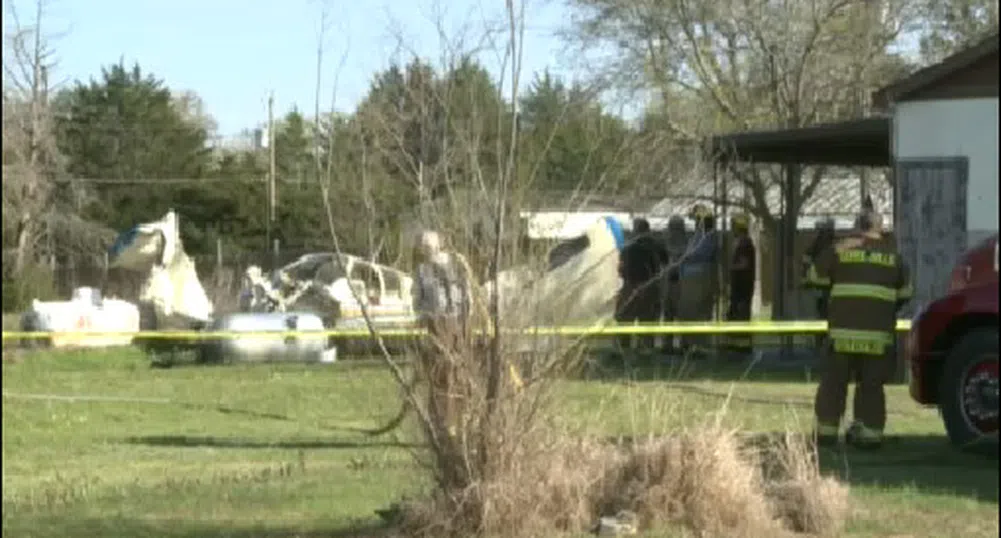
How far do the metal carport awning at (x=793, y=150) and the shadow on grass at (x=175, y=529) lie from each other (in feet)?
42.5

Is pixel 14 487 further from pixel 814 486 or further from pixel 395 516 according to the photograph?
pixel 814 486

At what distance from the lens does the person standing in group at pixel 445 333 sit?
8.85 meters

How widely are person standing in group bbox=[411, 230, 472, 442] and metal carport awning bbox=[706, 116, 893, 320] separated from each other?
1286 cm

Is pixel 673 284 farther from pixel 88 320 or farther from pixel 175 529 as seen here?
pixel 175 529

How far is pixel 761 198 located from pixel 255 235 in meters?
17.4

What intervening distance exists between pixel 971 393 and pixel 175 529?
5.47m

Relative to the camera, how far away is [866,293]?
40.8 ft

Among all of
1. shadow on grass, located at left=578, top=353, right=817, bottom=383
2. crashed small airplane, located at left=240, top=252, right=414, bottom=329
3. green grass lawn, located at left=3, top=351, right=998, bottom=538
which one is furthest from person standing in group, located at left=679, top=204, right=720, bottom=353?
crashed small airplane, located at left=240, top=252, right=414, bottom=329

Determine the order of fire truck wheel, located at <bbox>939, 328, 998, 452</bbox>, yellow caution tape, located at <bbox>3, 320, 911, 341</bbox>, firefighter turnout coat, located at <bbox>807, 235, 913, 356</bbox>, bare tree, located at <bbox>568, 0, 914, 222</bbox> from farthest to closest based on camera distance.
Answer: bare tree, located at <bbox>568, 0, 914, 222</bbox>
yellow caution tape, located at <bbox>3, 320, 911, 341</bbox>
firefighter turnout coat, located at <bbox>807, 235, 913, 356</bbox>
fire truck wheel, located at <bbox>939, 328, 998, 452</bbox>

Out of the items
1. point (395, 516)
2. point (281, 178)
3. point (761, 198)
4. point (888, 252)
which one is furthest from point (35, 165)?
point (281, 178)

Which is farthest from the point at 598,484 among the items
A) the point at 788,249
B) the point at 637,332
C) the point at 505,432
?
the point at 788,249

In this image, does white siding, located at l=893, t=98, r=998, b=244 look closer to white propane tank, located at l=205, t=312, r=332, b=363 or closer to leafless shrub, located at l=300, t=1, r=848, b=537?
leafless shrub, located at l=300, t=1, r=848, b=537

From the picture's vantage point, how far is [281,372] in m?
23.2

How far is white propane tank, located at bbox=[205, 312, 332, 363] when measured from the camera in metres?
24.6
